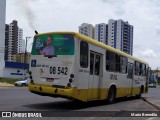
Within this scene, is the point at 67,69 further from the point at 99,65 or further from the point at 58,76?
the point at 99,65

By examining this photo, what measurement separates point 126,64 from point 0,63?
56395 millimetres

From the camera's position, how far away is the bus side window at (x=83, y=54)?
15375 millimetres

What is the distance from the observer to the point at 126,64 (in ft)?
73.3

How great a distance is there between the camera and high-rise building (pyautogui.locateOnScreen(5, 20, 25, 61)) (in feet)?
286

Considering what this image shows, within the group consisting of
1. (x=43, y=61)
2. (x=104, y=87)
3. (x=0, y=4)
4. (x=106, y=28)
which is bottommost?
(x=104, y=87)

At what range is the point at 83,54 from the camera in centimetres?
1553

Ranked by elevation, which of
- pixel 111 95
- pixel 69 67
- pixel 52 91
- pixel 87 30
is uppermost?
pixel 87 30

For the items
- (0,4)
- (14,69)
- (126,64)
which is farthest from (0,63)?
(126,64)

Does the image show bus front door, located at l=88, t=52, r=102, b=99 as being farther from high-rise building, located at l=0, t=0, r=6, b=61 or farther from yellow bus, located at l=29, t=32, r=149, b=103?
high-rise building, located at l=0, t=0, r=6, b=61

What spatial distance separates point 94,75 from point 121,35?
4916cm

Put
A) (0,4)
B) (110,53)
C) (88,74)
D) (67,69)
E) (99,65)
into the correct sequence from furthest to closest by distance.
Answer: (0,4) → (110,53) → (99,65) → (88,74) → (67,69)

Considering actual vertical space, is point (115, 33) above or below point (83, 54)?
above

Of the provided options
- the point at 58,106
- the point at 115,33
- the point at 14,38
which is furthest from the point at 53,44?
the point at 14,38

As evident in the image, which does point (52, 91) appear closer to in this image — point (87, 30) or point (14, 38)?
point (87, 30)
